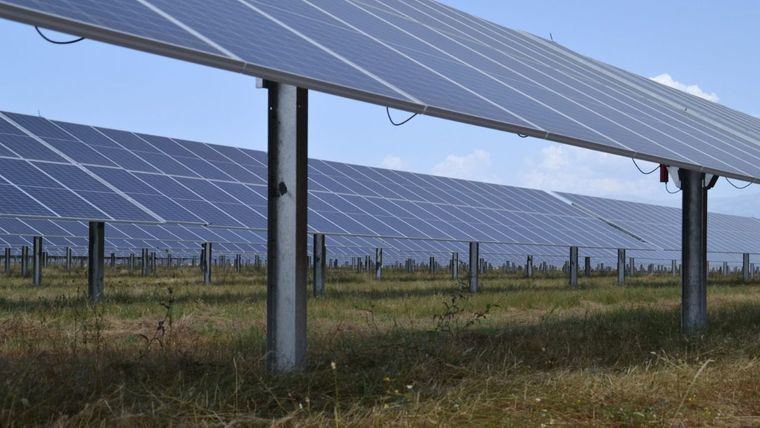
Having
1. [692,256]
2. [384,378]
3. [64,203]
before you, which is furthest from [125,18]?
[64,203]

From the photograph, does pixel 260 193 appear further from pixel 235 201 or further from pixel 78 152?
pixel 78 152

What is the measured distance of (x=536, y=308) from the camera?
20.1 metres

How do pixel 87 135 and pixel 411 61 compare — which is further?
pixel 87 135

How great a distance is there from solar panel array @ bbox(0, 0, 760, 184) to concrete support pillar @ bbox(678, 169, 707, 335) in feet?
2.01

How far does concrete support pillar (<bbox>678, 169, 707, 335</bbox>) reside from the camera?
14523 mm

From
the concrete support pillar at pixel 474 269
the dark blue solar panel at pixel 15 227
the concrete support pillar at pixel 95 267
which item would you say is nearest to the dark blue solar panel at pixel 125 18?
the concrete support pillar at pixel 95 267

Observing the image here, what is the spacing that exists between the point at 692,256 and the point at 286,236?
26.1ft

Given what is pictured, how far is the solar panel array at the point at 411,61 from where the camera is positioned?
261 inches

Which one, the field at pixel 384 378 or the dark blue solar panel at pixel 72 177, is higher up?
the dark blue solar panel at pixel 72 177

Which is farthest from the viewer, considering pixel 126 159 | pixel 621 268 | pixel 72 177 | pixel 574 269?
pixel 621 268

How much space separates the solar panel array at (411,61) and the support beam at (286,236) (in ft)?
2.59

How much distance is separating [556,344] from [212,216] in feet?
43.1

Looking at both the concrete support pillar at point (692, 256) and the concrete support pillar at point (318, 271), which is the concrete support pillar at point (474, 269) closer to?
the concrete support pillar at point (318, 271)

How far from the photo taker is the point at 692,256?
14.6 meters
